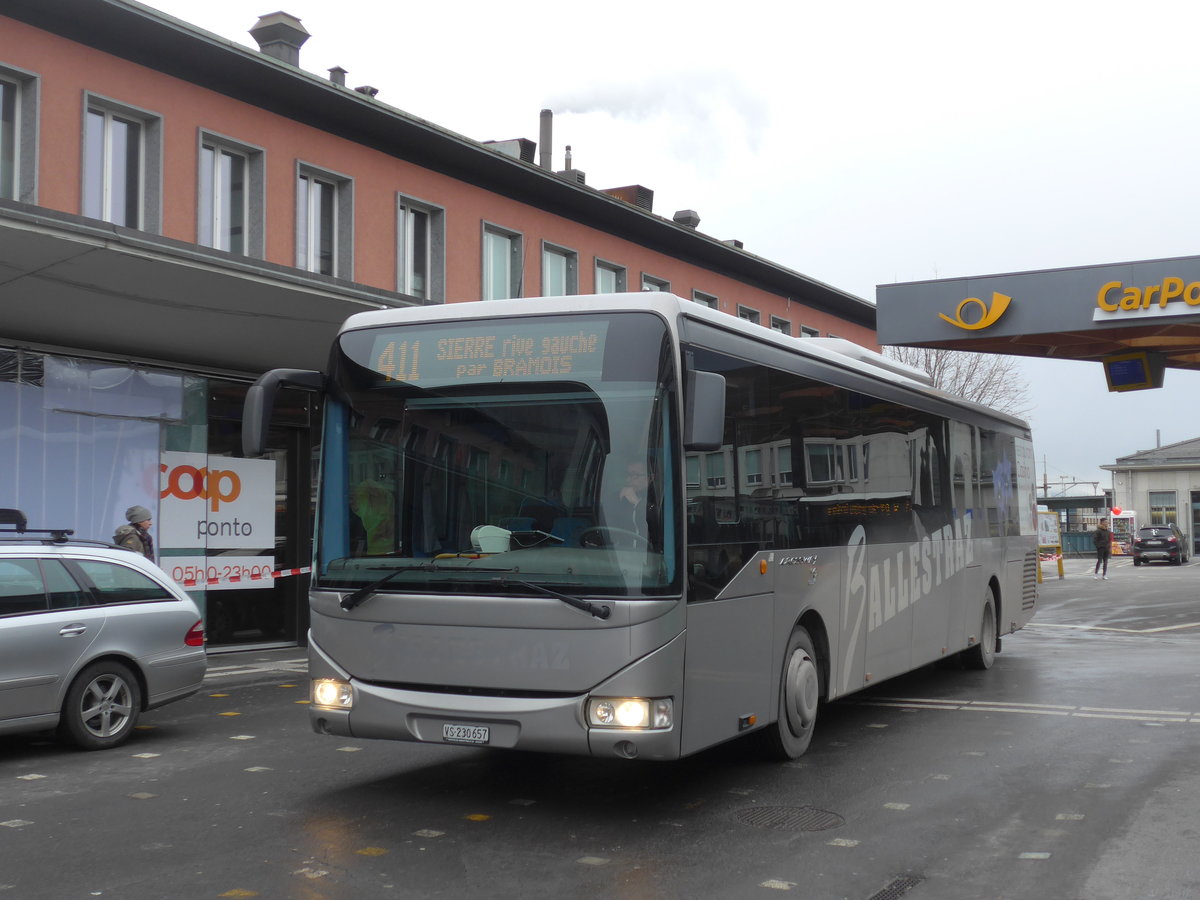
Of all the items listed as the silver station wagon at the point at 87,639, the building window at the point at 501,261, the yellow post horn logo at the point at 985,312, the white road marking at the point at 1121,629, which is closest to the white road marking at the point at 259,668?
the silver station wagon at the point at 87,639

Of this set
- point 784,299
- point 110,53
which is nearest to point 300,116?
point 110,53

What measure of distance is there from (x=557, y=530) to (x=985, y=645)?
8.88 meters

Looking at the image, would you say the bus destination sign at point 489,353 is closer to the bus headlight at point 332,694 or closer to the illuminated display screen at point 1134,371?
the bus headlight at point 332,694

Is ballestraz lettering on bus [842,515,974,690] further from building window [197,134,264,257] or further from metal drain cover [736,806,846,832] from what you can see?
building window [197,134,264,257]

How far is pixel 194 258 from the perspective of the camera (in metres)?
11.8

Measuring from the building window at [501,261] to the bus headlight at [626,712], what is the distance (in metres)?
16.8

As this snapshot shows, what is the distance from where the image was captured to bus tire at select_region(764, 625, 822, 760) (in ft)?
27.7

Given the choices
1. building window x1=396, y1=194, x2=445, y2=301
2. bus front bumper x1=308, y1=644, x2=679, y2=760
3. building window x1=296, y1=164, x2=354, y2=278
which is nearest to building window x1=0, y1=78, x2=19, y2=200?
building window x1=296, y1=164, x2=354, y2=278

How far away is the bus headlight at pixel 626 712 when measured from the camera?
21.7 feet

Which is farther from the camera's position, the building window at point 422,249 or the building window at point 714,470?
the building window at point 422,249

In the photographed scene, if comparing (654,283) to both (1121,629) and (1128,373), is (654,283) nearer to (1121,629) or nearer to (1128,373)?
(1128,373)

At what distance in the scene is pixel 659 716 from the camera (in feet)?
21.8

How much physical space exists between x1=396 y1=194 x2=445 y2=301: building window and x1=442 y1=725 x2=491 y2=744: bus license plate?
579 inches

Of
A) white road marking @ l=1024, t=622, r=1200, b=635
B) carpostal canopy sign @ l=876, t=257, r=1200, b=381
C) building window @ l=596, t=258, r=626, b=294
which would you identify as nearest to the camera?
white road marking @ l=1024, t=622, r=1200, b=635
